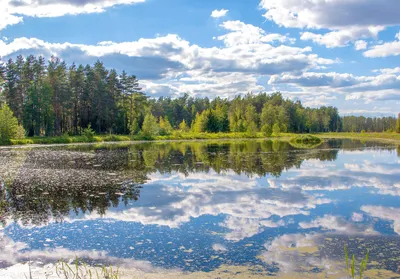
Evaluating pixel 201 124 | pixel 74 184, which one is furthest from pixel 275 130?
pixel 74 184

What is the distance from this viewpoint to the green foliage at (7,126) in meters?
52.5

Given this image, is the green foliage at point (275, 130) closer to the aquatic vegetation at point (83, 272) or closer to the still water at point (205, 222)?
the still water at point (205, 222)

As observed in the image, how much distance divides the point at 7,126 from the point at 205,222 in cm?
5156

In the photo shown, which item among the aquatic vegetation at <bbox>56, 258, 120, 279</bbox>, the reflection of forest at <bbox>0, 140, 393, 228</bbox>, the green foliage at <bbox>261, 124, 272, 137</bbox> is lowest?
the aquatic vegetation at <bbox>56, 258, 120, 279</bbox>

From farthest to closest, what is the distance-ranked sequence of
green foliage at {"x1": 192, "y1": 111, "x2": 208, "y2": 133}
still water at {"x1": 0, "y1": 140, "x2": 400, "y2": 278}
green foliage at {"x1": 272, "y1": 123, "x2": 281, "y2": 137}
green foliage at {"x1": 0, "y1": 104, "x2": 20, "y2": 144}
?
green foliage at {"x1": 192, "y1": 111, "x2": 208, "y2": 133} < green foliage at {"x1": 272, "y1": 123, "x2": 281, "y2": 137} < green foliage at {"x1": 0, "y1": 104, "x2": 20, "y2": 144} < still water at {"x1": 0, "y1": 140, "x2": 400, "y2": 278}

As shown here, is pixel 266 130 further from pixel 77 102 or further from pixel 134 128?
pixel 77 102

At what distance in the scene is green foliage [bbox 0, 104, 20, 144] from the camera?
5253 centimetres

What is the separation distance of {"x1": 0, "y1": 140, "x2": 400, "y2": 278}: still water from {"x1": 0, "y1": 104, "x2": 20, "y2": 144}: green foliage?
35.6m

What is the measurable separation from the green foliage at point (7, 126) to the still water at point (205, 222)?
1401 inches

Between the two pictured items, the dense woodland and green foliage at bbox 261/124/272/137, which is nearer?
the dense woodland

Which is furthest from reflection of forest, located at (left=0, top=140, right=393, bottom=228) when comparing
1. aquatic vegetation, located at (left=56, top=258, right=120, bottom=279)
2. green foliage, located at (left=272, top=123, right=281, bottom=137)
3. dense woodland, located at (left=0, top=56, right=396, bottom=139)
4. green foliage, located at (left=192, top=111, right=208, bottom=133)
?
green foliage, located at (left=272, top=123, right=281, bottom=137)

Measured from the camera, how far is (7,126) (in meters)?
54.2

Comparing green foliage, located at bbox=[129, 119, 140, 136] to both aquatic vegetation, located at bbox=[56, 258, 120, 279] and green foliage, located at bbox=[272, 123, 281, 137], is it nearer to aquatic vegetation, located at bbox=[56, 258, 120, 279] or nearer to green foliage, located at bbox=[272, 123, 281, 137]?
green foliage, located at bbox=[272, 123, 281, 137]

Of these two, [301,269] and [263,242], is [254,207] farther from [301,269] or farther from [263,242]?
[301,269]
